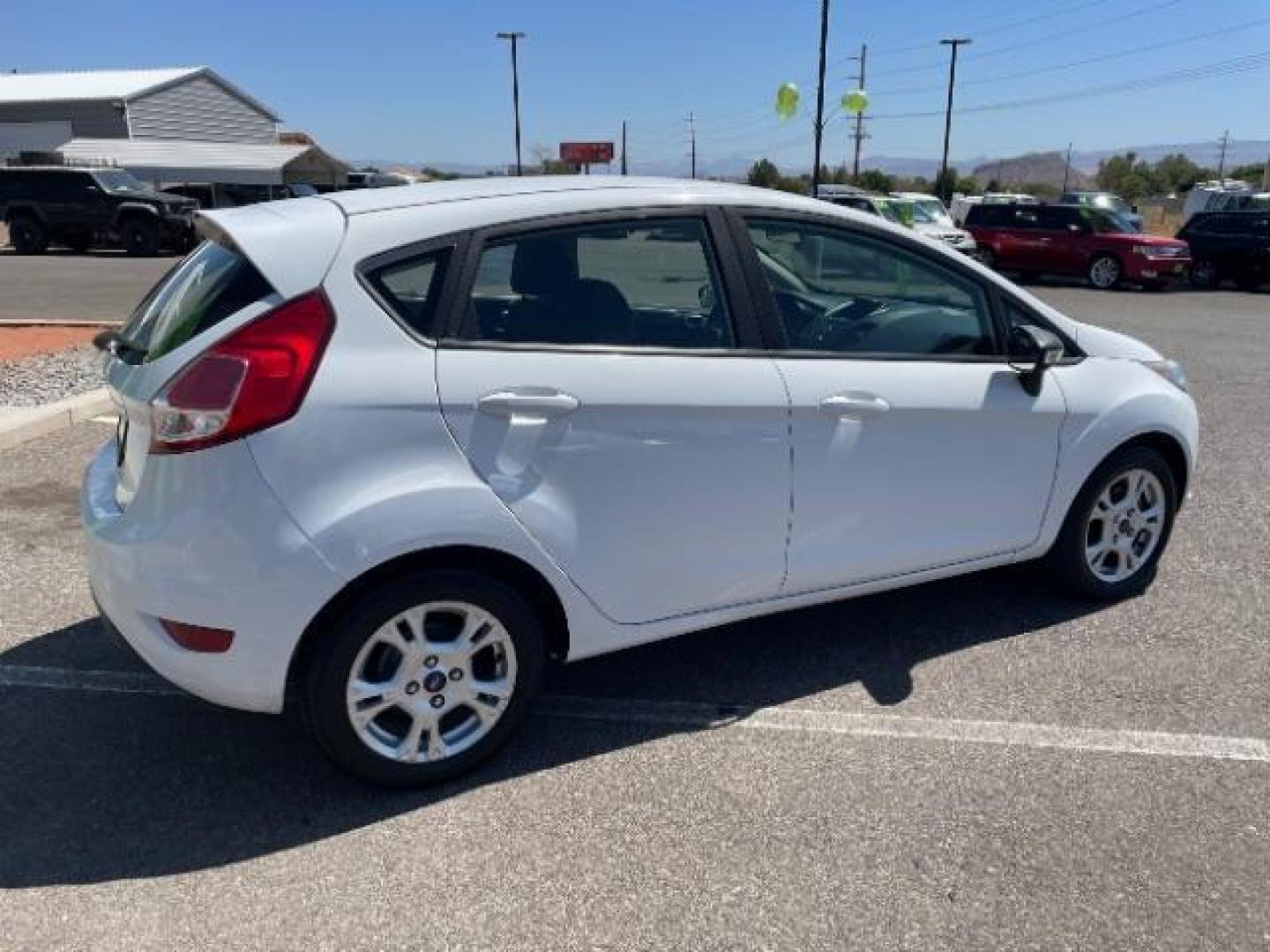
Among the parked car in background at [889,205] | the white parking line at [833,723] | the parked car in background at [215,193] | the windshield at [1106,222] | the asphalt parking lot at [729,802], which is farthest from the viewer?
the parked car in background at [215,193]

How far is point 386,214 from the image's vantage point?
9.34ft

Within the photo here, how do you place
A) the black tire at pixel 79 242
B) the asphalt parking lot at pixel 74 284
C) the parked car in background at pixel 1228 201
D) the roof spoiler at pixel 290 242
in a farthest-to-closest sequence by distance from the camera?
the parked car in background at pixel 1228 201 < the black tire at pixel 79 242 < the asphalt parking lot at pixel 74 284 < the roof spoiler at pixel 290 242

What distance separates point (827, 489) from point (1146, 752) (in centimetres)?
127

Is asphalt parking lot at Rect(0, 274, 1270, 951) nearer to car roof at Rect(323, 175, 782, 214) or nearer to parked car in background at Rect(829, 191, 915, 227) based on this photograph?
car roof at Rect(323, 175, 782, 214)

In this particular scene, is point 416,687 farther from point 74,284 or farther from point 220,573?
point 74,284

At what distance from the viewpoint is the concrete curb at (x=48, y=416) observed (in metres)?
6.28

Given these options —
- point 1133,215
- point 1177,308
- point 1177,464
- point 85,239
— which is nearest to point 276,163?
point 85,239

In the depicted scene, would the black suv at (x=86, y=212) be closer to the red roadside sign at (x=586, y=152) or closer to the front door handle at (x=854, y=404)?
the front door handle at (x=854, y=404)

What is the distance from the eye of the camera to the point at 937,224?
22.2 m

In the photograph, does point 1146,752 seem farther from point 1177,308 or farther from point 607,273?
point 1177,308

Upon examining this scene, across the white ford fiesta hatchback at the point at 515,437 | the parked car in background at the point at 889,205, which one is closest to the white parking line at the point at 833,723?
the white ford fiesta hatchback at the point at 515,437

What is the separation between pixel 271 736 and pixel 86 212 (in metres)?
25.6

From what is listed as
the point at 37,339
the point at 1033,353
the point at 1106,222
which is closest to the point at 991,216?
the point at 1106,222

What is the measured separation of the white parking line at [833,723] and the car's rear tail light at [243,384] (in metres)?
1.34
